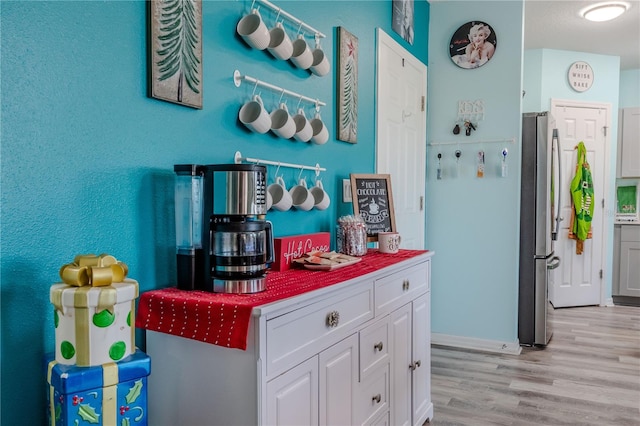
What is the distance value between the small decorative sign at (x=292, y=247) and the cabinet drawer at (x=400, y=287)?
Answer: 1.09 ft

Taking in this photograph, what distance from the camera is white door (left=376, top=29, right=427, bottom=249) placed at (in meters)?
3.01

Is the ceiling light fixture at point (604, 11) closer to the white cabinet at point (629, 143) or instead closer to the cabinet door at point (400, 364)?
the white cabinet at point (629, 143)

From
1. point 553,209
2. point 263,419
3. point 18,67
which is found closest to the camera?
point 18,67

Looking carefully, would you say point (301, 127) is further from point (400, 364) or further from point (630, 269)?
point (630, 269)

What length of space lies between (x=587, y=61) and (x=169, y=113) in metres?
5.11

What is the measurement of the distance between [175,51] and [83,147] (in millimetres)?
436

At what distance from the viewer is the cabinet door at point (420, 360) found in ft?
7.44

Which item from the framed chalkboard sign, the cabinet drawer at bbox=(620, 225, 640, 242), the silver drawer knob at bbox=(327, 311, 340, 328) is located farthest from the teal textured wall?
the cabinet drawer at bbox=(620, 225, 640, 242)

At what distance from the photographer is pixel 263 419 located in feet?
4.00

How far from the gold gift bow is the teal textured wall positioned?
12 cm

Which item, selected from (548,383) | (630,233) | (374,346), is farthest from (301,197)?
(630,233)

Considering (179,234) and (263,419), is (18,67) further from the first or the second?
(263,419)

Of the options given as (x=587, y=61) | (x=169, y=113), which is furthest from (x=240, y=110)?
(x=587, y=61)

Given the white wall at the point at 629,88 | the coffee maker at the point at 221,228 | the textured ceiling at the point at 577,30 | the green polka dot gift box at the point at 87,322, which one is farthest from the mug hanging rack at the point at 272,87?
the white wall at the point at 629,88
